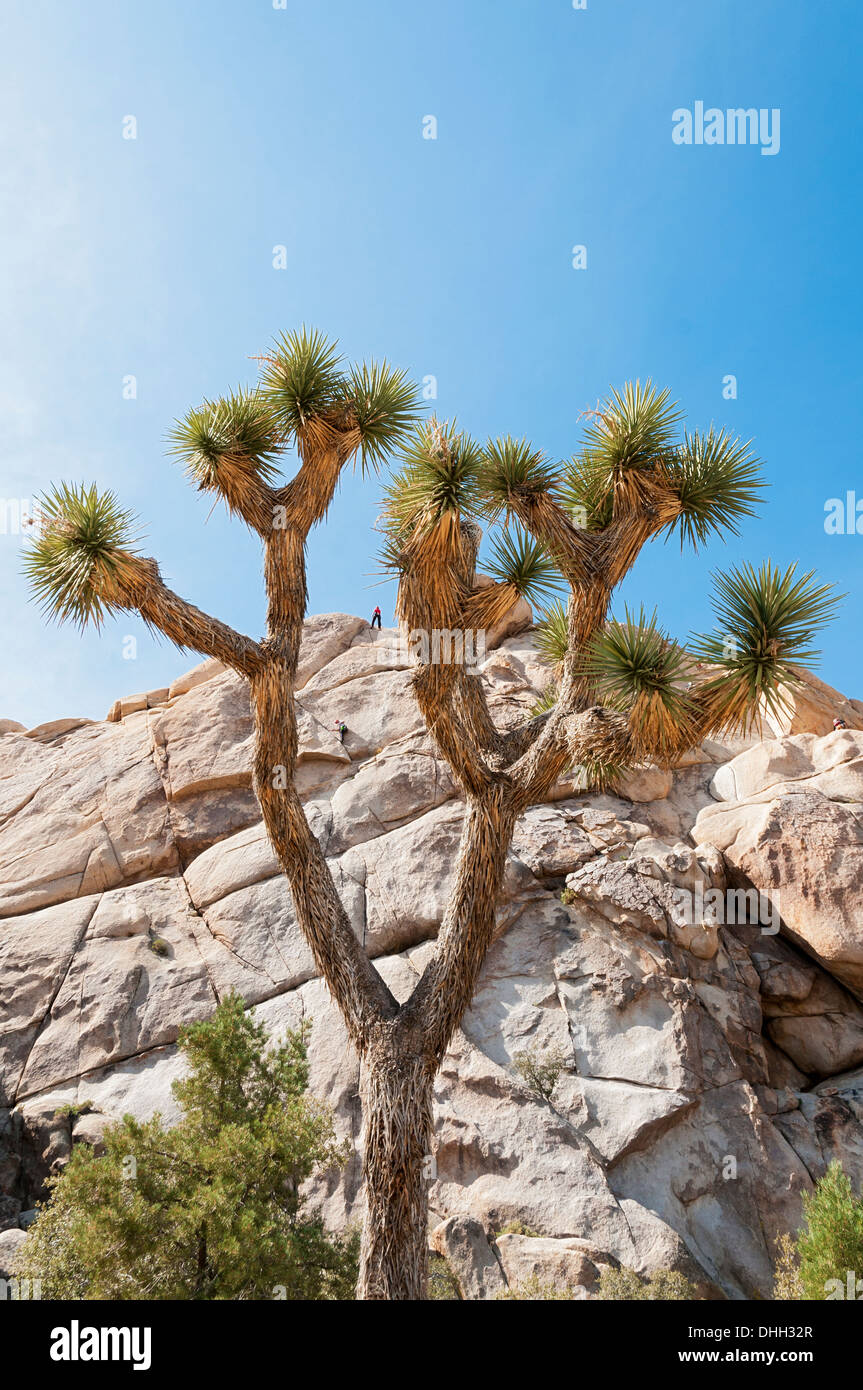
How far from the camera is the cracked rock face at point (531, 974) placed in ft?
37.7

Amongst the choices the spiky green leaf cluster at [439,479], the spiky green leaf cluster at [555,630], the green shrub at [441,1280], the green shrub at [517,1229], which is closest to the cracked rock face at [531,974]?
the green shrub at [517,1229]

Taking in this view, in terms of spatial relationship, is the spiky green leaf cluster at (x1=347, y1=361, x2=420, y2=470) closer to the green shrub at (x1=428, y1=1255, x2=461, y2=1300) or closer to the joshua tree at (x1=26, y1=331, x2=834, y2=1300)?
the joshua tree at (x1=26, y1=331, x2=834, y2=1300)

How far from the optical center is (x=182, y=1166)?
8.30 m

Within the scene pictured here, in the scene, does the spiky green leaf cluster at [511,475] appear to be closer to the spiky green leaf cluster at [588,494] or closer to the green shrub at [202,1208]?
the spiky green leaf cluster at [588,494]

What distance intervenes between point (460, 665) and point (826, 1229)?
6.20 m

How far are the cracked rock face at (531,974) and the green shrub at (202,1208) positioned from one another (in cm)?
278

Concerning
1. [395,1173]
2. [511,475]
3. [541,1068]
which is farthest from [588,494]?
[541,1068]

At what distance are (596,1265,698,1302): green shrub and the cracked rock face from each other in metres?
0.28

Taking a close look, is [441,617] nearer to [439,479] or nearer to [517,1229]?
[439,479]

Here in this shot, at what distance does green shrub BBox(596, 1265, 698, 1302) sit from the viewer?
9430 mm

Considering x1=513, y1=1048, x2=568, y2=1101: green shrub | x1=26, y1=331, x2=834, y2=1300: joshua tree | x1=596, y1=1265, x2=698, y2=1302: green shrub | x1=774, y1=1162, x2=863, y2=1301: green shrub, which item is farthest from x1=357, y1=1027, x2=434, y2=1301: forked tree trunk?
x1=513, y1=1048, x2=568, y2=1101: green shrub

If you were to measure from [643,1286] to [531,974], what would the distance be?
4.81 m

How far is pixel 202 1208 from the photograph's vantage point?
7.46m

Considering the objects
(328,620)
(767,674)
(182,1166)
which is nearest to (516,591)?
(767,674)
